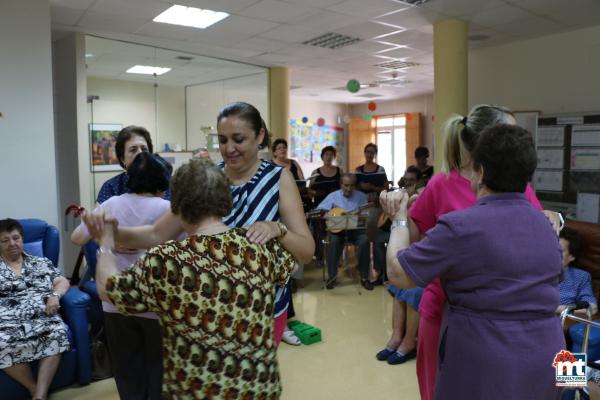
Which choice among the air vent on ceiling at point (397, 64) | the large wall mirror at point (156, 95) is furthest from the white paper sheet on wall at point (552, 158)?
the large wall mirror at point (156, 95)

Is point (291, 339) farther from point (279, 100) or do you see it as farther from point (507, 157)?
point (279, 100)

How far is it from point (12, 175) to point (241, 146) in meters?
3.47

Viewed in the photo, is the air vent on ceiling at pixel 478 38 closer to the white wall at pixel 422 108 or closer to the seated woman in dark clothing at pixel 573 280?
the seated woman in dark clothing at pixel 573 280

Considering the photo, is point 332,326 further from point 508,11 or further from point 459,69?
point 508,11

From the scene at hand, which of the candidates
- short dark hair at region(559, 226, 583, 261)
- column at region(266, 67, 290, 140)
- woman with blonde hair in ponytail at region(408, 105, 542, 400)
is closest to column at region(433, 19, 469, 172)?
short dark hair at region(559, 226, 583, 261)

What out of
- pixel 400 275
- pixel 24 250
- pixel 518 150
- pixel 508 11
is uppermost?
pixel 508 11

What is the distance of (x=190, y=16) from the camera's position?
5.15 m

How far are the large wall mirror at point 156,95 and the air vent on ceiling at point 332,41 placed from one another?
1.72 meters

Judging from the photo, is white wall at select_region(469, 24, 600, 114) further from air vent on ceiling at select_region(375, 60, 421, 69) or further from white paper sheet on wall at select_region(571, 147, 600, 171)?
air vent on ceiling at select_region(375, 60, 421, 69)

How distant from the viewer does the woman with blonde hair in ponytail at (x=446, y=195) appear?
166 cm

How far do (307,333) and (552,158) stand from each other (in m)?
4.01

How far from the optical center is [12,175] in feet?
13.8

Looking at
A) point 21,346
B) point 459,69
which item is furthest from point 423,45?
point 21,346

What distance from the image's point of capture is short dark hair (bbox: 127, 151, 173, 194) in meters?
2.06
